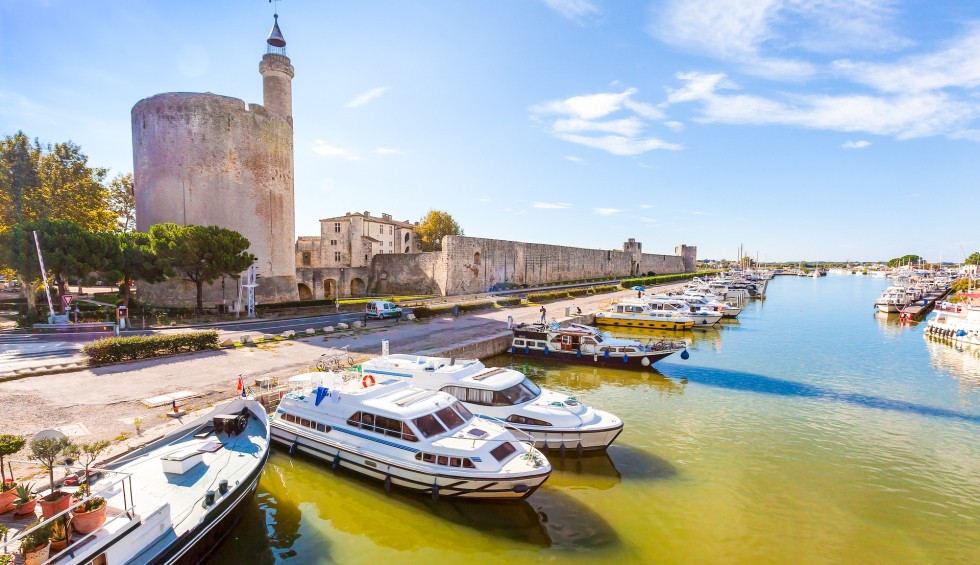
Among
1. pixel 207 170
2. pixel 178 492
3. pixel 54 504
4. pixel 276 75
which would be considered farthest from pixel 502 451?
pixel 276 75

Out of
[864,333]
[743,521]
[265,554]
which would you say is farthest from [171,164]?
[864,333]

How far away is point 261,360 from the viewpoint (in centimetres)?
1614

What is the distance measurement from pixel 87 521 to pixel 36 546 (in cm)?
47

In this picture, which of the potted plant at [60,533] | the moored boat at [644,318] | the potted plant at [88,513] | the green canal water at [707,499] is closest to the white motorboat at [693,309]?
the moored boat at [644,318]

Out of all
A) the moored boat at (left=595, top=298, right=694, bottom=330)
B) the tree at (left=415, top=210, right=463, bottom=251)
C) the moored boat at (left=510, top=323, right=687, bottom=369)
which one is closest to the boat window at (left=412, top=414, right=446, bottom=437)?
the moored boat at (left=510, top=323, right=687, bottom=369)

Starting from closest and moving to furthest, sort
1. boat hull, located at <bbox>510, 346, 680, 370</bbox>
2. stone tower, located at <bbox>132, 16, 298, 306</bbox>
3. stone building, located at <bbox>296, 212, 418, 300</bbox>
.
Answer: boat hull, located at <bbox>510, 346, 680, 370</bbox> → stone tower, located at <bbox>132, 16, 298, 306</bbox> → stone building, located at <bbox>296, 212, 418, 300</bbox>

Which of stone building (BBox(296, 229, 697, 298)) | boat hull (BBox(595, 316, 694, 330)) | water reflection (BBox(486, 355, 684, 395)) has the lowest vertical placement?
water reflection (BBox(486, 355, 684, 395))

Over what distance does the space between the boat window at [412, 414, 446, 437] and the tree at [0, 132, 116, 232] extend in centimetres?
3445

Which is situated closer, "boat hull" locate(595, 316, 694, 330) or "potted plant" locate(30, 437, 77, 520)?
"potted plant" locate(30, 437, 77, 520)

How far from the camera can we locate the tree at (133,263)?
2439 centimetres

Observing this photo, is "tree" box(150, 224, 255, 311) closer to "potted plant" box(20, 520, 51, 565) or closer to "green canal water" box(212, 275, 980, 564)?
"green canal water" box(212, 275, 980, 564)

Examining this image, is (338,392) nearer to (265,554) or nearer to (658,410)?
(265,554)

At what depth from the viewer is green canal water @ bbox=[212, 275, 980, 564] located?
777 cm

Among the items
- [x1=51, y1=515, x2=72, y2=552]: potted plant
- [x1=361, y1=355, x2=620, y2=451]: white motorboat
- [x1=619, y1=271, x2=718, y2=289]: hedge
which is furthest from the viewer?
[x1=619, y1=271, x2=718, y2=289]: hedge
